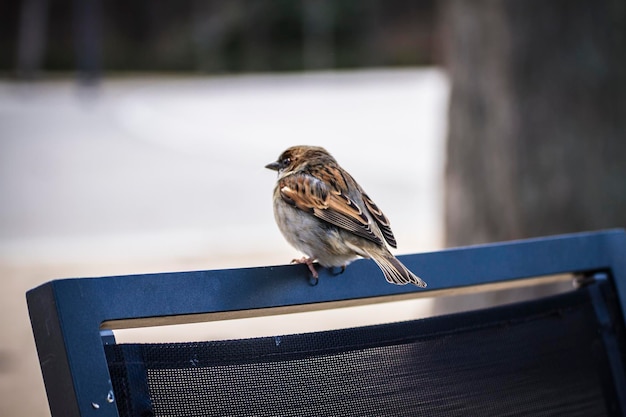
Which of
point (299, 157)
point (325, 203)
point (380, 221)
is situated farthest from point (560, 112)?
point (325, 203)

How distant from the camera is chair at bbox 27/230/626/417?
72.5 inches

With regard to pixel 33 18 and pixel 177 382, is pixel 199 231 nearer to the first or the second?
pixel 177 382

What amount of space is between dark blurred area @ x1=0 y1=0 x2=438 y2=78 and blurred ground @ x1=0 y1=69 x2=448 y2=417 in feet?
11.3

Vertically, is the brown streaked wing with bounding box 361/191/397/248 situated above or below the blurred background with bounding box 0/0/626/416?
below

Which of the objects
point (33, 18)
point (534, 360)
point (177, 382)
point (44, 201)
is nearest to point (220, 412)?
point (177, 382)

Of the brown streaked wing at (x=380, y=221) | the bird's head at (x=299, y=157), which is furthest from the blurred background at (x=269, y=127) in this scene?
the brown streaked wing at (x=380, y=221)

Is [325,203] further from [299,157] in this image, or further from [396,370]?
[396,370]

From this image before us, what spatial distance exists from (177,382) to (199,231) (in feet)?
26.4

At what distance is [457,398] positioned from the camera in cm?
220

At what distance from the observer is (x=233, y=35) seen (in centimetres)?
2695

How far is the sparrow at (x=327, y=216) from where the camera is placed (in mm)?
A: 2909

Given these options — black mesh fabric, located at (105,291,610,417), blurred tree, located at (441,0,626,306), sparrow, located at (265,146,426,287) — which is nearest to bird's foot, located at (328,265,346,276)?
black mesh fabric, located at (105,291,610,417)

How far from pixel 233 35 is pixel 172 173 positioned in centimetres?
1447

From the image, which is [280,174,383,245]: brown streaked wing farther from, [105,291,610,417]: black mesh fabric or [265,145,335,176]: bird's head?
[105,291,610,417]: black mesh fabric
